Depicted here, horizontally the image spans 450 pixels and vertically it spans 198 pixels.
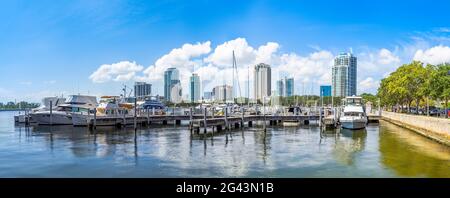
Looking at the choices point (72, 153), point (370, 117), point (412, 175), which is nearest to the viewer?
point (412, 175)

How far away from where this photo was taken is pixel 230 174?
26109 mm

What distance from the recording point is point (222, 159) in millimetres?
32562

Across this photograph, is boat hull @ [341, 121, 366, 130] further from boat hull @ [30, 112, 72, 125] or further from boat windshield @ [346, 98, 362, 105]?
boat hull @ [30, 112, 72, 125]

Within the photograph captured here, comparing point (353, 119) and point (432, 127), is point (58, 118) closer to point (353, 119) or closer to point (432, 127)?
point (353, 119)

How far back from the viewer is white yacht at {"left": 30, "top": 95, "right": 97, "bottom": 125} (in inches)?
2886

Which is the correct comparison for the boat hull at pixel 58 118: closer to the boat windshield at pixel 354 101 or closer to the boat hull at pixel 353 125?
the boat hull at pixel 353 125

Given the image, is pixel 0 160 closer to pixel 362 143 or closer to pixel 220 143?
pixel 220 143

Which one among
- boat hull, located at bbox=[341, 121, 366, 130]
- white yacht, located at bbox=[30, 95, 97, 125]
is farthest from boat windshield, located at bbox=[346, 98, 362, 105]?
white yacht, located at bbox=[30, 95, 97, 125]

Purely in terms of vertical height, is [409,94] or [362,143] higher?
[409,94]

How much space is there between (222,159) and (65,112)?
170ft

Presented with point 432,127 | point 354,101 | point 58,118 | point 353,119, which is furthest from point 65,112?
point 432,127
